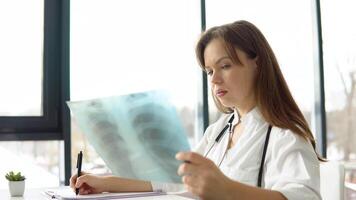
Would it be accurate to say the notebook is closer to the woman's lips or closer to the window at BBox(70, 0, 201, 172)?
the woman's lips

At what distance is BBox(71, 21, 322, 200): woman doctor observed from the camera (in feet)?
3.27

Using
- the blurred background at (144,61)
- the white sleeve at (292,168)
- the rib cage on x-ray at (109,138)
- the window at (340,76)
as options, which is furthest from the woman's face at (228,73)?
the window at (340,76)

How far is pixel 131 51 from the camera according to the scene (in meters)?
2.54

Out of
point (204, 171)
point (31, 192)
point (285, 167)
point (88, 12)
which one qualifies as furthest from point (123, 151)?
point (88, 12)

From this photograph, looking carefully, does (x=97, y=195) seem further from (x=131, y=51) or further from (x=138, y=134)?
(x=131, y=51)

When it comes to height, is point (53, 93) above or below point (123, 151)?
above

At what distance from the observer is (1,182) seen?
7.45 ft

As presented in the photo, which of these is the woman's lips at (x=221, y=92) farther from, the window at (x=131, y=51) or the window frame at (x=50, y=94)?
the window frame at (x=50, y=94)

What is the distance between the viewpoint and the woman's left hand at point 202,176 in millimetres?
831

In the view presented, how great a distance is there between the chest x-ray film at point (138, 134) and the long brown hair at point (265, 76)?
0.29 metres

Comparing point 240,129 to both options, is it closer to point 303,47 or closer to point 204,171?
point 204,171

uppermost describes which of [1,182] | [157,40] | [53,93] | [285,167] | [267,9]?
[267,9]

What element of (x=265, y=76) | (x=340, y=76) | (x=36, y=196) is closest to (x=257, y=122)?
(x=265, y=76)

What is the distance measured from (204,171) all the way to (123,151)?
0.78 ft
